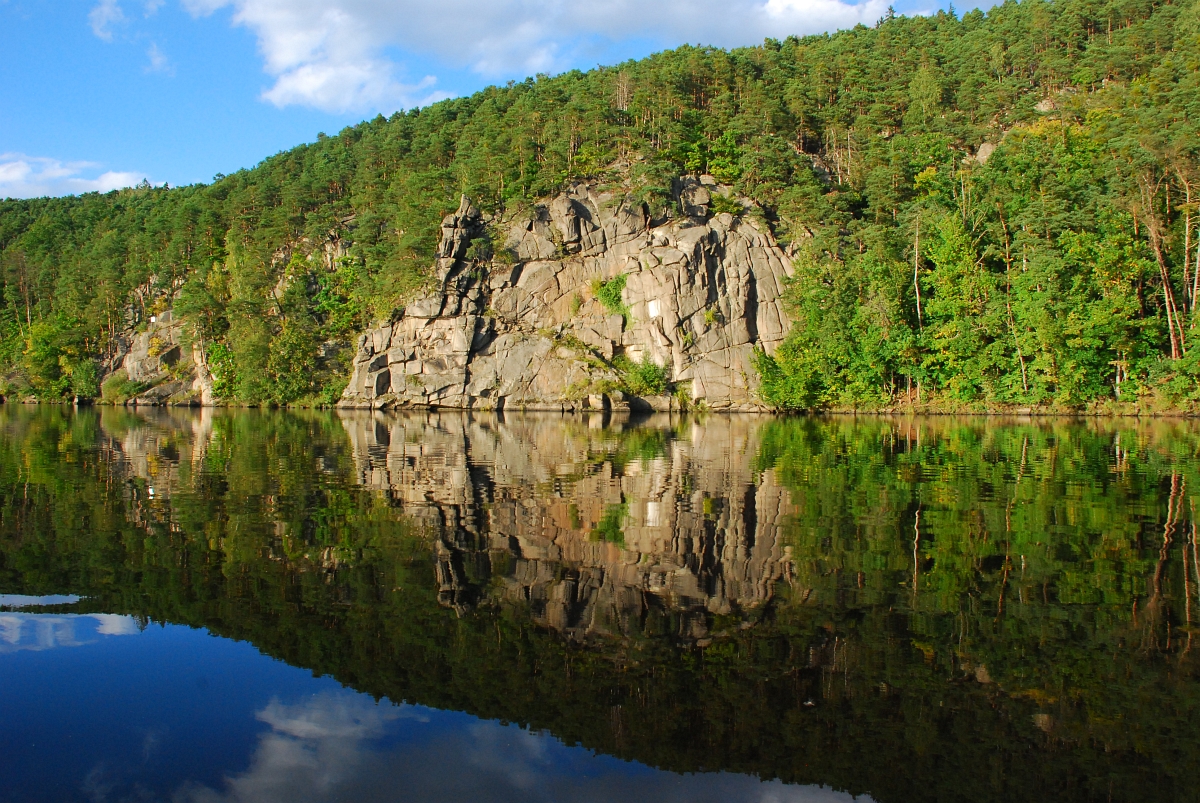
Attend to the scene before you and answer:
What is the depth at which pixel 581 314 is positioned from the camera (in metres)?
73.1

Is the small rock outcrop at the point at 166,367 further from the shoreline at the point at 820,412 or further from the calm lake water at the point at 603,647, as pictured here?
the calm lake water at the point at 603,647

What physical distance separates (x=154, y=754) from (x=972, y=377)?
2376 inches

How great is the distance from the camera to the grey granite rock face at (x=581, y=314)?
68438 millimetres

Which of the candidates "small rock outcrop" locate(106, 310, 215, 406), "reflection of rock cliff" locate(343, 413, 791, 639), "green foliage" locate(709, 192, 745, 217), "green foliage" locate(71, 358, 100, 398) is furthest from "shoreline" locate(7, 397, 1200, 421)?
"reflection of rock cliff" locate(343, 413, 791, 639)

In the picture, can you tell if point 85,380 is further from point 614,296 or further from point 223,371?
point 614,296

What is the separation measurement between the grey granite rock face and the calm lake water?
50248mm

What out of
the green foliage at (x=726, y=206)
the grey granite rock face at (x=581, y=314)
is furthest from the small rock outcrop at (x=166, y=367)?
the green foliage at (x=726, y=206)

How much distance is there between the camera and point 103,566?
1196 centimetres

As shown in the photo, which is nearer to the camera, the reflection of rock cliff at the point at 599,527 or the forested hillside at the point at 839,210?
the reflection of rock cliff at the point at 599,527

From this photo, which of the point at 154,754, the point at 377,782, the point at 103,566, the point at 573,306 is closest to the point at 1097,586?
the point at 377,782

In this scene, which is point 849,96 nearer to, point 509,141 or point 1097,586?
point 509,141

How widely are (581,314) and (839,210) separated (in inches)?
980

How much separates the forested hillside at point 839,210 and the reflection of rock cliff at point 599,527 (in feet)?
115

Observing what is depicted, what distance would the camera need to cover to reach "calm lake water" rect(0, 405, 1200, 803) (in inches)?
248
